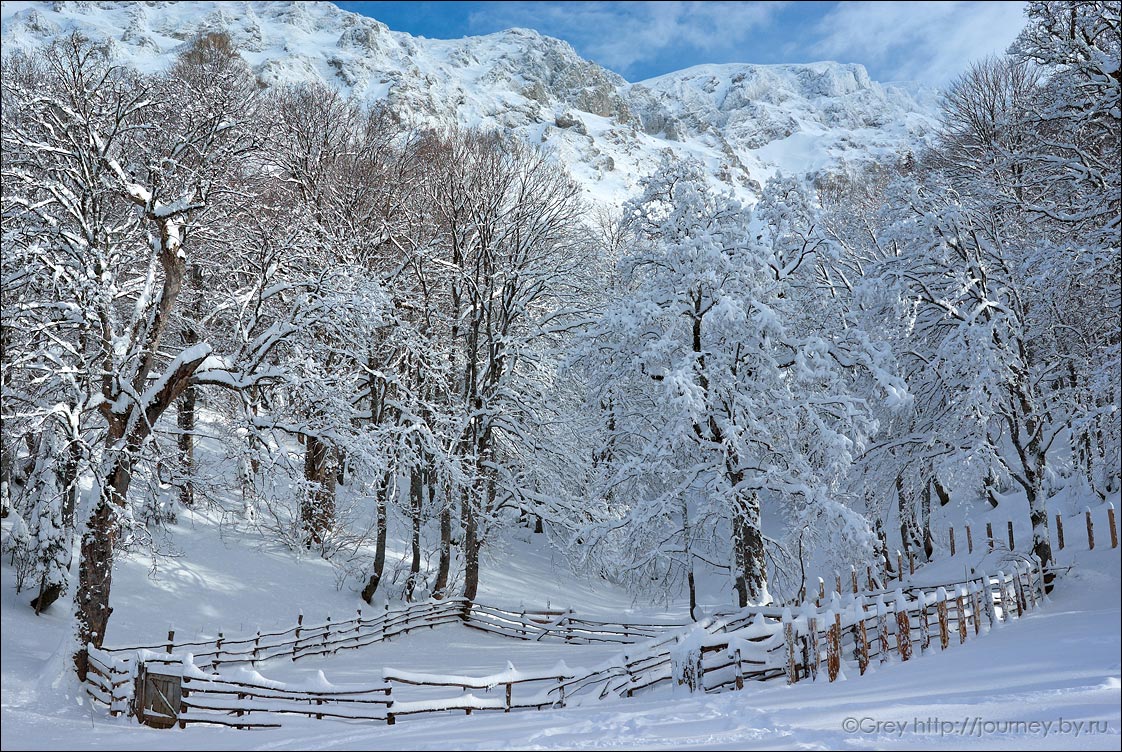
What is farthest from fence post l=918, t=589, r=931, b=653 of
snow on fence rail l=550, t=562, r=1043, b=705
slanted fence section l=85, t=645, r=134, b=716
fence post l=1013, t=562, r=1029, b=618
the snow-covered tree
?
slanted fence section l=85, t=645, r=134, b=716

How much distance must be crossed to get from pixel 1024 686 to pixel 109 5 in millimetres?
130429

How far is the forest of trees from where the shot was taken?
456 inches

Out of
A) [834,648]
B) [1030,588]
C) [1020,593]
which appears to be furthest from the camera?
[1030,588]

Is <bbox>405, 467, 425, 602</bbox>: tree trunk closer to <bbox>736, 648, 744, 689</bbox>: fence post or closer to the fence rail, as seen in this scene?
the fence rail

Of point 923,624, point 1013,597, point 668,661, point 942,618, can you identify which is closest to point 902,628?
point 923,624

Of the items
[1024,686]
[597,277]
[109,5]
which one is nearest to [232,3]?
[109,5]

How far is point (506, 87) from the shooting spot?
119812 millimetres

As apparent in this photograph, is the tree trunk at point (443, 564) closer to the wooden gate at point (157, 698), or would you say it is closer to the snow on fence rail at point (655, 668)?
the snow on fence rail at point (655, 668)

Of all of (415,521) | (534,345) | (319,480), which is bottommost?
(415,521)

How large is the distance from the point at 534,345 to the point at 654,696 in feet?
40.0

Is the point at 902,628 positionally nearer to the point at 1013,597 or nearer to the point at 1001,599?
the point at 1001,599

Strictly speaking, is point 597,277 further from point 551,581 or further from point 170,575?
point 170,575

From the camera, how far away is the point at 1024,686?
25.4 feet

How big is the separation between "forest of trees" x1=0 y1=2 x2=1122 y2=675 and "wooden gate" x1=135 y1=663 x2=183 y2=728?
1.91 m
